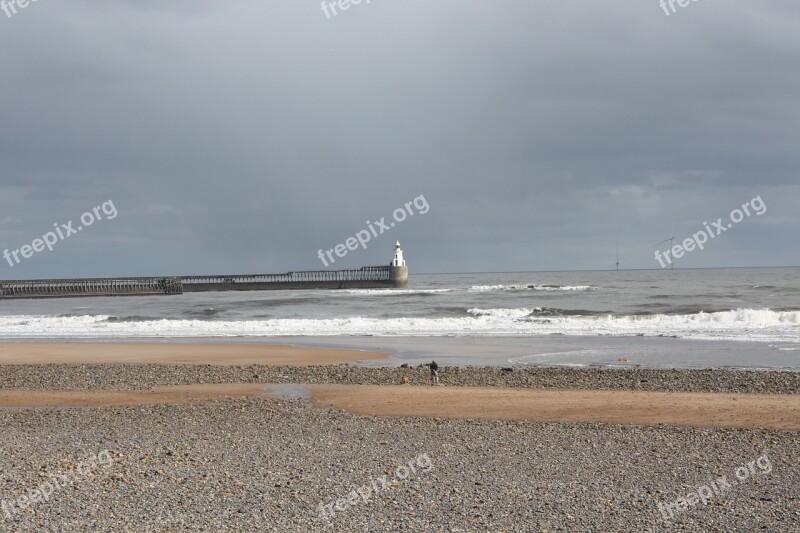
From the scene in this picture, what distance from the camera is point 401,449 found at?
8969mm

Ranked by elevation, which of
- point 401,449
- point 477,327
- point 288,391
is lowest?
point 477,327

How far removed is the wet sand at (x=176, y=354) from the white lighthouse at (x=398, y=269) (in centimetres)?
5822

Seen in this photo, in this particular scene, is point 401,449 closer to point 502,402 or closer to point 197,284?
point 502,402

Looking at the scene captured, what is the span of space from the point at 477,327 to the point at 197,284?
60500mm

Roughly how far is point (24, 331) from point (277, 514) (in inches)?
1167

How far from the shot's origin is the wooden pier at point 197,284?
78.8 metres

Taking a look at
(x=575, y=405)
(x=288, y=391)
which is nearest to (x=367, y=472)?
(x=575, y=405)

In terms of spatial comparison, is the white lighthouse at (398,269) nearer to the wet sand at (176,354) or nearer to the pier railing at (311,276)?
the pier railing at (311,276)

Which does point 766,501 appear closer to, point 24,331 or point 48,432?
point 48,432

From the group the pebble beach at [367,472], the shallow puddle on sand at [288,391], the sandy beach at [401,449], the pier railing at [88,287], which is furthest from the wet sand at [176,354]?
the pier railing at [88,287]

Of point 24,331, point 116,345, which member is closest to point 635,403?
point 116,345

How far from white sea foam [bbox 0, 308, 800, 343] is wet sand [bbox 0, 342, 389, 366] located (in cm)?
450

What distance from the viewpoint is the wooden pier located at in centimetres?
7881

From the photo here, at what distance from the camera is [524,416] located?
11.2m
